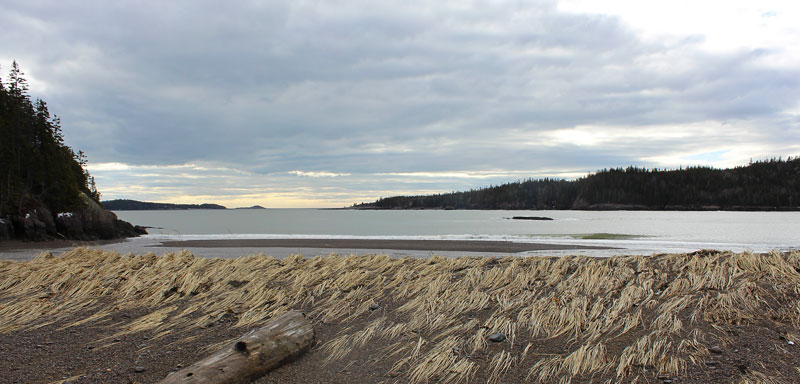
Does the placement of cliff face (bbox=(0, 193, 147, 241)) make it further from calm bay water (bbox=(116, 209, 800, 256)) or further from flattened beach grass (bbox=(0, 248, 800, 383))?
flattened beach grass (bbox=(0, 248, 800, 383))

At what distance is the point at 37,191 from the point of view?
116 feet

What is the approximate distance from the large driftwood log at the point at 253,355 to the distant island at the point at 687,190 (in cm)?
18160

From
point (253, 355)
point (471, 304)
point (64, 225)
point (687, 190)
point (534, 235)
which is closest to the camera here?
point (253, 355)

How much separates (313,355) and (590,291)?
5036 mm

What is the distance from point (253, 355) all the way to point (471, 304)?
12.1 ft

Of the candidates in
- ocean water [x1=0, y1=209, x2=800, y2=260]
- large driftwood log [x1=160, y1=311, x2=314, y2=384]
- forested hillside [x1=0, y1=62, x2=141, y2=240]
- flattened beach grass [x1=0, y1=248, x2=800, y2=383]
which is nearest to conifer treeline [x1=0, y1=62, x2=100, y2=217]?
forested hillside [x1=0, y1=62, x2=141, y2=240]

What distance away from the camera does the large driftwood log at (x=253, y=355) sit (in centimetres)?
449

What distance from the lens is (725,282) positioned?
7.70 m

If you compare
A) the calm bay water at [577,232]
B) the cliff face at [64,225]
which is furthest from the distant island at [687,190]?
the cliff face at [64,225]

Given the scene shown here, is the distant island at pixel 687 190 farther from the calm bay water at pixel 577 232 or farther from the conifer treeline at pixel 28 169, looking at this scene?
the conifer treeline at pixel 28 169

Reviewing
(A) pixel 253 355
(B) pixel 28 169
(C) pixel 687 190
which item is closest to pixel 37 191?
(B) pixel 28 169

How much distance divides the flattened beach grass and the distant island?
175650 mm

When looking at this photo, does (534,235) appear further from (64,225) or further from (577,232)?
(64,225)

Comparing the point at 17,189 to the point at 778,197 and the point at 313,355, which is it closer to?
the point at 313,355
